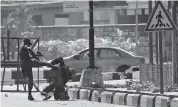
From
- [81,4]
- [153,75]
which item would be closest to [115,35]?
[81,4]

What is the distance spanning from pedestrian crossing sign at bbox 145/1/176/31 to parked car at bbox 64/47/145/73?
1543 cm

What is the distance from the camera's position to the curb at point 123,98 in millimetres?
12292

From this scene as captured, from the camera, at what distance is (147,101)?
13.0 metres

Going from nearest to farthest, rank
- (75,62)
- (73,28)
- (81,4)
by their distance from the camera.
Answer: (75,62)
(81,4)
(73,28)

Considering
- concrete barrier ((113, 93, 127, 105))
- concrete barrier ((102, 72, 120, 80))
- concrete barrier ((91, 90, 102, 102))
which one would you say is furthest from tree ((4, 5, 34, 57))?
concrete barrier ((113, 93, 127, 105))

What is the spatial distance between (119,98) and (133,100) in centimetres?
66

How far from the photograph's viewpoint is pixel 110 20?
291ft

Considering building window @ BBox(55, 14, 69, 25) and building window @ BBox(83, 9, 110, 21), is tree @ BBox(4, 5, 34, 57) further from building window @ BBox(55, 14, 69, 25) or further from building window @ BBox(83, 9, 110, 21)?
building window @ BBox(83, 9, 110, 21)

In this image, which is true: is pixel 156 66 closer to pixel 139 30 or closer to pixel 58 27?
pixel 139 30

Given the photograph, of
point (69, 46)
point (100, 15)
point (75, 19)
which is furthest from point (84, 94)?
point (75, 19)

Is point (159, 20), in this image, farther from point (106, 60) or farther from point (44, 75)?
point (106, 60)

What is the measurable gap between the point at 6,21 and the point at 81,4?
112ft

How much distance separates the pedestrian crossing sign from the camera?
12.9 meters

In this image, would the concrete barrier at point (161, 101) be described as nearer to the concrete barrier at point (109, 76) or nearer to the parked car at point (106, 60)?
the concrete barrier at point (109, 76)
